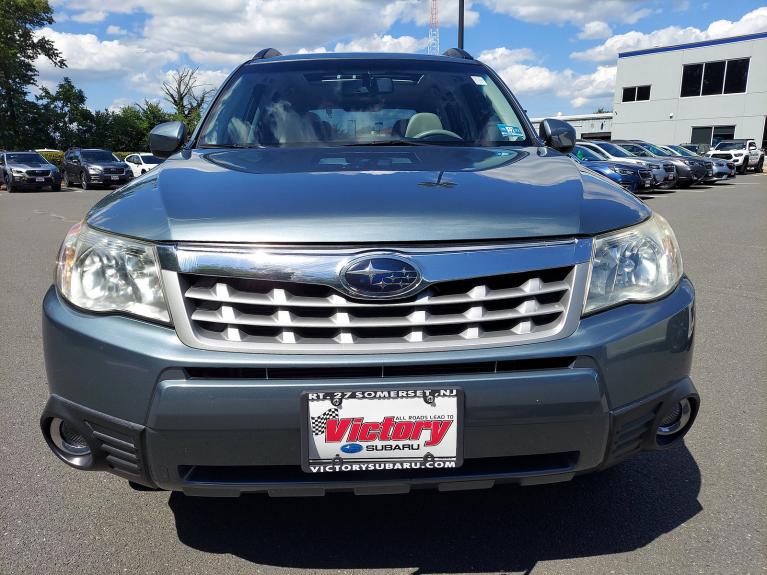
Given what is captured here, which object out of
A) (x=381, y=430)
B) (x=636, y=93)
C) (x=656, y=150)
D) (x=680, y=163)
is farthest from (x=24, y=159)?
(x=636, y=93)

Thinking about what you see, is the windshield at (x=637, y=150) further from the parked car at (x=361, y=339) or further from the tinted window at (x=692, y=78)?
the tinted window at (x=692, y=78)

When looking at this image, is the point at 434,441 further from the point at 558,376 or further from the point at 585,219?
the point at 585,219

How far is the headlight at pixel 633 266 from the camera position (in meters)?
1.84

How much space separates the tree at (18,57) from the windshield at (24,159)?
21.1m

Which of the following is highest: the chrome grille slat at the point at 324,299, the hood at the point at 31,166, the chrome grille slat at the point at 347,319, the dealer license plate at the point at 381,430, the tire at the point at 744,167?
the chrome grille slat at the point at 324,299

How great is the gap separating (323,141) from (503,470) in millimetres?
1709

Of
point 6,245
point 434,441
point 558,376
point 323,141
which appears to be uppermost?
point 323,141

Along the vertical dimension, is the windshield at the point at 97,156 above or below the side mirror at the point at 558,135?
below

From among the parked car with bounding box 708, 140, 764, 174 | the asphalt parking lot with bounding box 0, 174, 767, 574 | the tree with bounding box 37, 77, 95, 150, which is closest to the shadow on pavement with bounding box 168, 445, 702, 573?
the asphalt parking lot with bounding box 0, 174, 767, 574

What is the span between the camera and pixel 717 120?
130 feet

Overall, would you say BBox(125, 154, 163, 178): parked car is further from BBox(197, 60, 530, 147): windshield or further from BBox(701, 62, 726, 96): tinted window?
BBox(701, 62, 726, 96): tinted window

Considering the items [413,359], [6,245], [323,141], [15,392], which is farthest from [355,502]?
[6,245]

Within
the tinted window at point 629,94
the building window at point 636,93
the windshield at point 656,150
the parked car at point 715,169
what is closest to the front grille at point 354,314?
the windshield at point 656,150

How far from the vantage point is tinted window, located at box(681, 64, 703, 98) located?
4025cm
